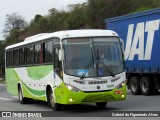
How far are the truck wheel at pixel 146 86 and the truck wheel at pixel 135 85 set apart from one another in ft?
1.10

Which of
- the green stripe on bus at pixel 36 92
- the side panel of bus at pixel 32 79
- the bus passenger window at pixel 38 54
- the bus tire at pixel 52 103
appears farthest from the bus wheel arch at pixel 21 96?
the bus tire at pixel 52 103

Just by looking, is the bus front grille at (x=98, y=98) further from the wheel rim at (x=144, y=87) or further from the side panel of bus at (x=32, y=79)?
the wheel rim at (x=144, y=87)

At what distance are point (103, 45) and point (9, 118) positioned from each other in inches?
160

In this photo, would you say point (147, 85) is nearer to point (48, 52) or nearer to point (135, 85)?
point (135, 85)

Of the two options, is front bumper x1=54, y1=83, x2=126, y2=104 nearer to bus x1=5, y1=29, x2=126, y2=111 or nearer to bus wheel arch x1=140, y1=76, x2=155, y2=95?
bus x1=5, y1=29, x2=126, y2=111

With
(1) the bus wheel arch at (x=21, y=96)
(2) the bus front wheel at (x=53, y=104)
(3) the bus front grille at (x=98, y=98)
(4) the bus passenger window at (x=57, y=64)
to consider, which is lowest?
(1) the bus wheel arch at (x=21, y=96)

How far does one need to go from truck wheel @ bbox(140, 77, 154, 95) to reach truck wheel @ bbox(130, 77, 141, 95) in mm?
336

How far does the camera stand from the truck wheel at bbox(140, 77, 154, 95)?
23800 mm

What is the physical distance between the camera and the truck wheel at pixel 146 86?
78.1 ft

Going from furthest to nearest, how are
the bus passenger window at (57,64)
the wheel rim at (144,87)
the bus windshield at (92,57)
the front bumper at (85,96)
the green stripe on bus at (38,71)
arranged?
the wheel rim at (144,87)
the green stripe on bus at (38,71)
the bus passenger window at (57,64)
the bus windshield at (92,57)
the front bumper at (85,96)

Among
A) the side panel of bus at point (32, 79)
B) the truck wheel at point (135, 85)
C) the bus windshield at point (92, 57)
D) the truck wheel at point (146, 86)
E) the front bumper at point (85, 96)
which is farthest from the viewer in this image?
the truck wheel at point (135, 85)

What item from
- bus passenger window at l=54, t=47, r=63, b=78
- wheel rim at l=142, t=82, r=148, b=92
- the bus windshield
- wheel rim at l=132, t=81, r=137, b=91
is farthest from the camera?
wheel rim at l=132, t=81, r=137, b=91

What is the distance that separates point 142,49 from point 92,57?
8000 millimetres

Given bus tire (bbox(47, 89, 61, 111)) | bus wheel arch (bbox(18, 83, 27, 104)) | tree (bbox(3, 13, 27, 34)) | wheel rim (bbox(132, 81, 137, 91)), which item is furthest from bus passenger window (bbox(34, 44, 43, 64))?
tree (bbox(3, 13, 27, 34))
